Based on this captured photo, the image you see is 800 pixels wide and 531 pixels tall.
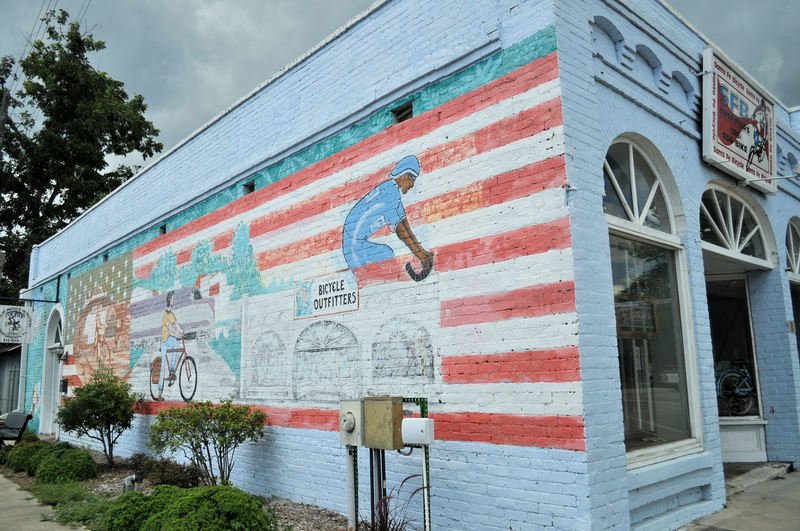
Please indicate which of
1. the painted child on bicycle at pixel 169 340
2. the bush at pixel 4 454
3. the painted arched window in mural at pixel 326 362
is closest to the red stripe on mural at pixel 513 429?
the painted arched window in mural at pixel 326 362

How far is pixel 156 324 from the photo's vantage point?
11695 mm

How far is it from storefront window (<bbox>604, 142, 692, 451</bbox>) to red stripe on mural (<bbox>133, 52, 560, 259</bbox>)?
141cm

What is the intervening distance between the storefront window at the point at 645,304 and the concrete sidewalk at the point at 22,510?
686cm

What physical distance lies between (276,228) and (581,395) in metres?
5.35

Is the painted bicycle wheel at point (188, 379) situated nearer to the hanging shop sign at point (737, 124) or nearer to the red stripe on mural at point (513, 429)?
the red stripe on mural at point (513, 429)

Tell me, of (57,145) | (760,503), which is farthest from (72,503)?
(57,145)

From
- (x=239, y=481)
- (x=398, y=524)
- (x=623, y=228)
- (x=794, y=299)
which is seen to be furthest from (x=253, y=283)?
(x=794, y=299)

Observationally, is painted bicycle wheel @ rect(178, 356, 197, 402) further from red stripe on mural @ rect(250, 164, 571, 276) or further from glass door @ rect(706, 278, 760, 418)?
glass door @ rect(706, 278, 760, 418)

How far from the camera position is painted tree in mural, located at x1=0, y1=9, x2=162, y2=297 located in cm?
2553

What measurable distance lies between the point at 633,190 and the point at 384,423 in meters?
3.86

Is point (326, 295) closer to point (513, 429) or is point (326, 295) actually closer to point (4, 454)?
point (513, 429)

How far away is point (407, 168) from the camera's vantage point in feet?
22.1

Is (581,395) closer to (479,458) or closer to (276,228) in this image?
(479,458)

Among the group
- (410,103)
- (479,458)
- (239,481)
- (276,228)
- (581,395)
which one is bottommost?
(239,481)
